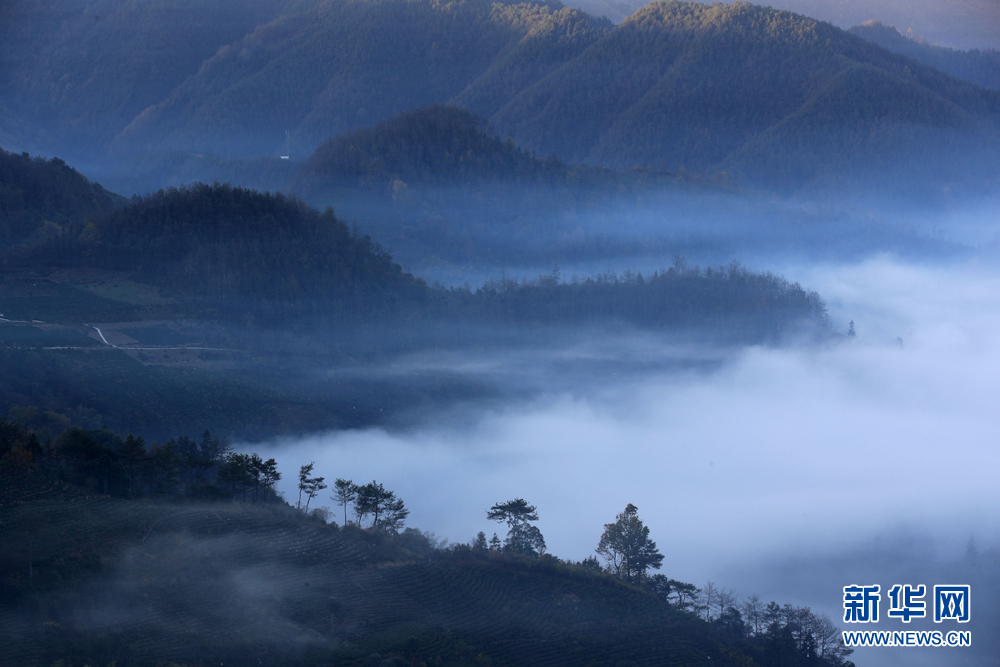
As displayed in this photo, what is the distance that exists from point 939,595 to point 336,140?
154 meters

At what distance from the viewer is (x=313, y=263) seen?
341 feet


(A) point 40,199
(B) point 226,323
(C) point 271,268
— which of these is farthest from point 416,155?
(B) point 226,323

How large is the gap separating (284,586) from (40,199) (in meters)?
79.5

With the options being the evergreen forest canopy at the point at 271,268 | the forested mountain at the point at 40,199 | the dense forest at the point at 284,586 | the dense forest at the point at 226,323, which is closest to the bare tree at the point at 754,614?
the dense forest at the point at 284,586

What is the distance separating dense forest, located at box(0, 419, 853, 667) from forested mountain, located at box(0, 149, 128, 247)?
179 feet

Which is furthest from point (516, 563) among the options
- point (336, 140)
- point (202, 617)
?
point (336, 140)

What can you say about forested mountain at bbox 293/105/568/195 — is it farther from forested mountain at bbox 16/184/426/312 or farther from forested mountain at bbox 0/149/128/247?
forested mountain at bbox 0/149/128/247

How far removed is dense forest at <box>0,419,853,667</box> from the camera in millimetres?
34062

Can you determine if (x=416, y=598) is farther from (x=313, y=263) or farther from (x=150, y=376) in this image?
(x=313, y=263)

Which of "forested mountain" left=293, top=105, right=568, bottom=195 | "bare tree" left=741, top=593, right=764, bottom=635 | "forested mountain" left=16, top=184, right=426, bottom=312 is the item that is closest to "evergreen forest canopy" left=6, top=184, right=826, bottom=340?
"forested mountain" left=16, top=184, right=426, bottom=312

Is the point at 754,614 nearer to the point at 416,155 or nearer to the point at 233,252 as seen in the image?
the point at 233,252

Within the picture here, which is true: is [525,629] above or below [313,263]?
below

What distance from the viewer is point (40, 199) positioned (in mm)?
99562

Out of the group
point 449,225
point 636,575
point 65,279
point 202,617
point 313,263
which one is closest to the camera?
point 202,617
